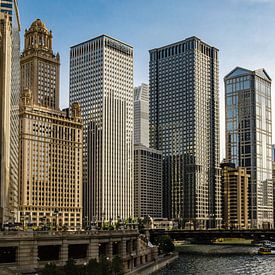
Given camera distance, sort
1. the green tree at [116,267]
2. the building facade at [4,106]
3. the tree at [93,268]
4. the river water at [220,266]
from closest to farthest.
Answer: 1. the tree at [93,268]
2. the green tree at [116,267]
3. the river water at [220,266]
4. the building facade at [4,106]

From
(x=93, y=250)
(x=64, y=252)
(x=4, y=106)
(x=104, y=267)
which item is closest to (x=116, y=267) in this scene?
(x=104, y=267)

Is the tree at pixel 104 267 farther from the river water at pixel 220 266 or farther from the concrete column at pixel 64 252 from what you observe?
the river water at pixel 220 266

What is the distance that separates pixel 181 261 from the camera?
172 meters

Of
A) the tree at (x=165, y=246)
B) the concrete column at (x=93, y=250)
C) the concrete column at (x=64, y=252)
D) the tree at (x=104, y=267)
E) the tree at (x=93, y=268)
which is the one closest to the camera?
the tree at (x=93, y=268)

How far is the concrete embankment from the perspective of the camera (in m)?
122

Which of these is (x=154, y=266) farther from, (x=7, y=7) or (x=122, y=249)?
(x=7, y=7)

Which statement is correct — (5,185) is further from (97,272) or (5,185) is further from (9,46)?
(97,272)

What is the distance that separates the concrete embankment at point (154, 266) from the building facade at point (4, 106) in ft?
154

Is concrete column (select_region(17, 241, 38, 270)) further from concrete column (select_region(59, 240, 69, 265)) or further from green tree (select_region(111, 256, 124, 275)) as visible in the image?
green tree (select_region(111, 256, 124, 275))

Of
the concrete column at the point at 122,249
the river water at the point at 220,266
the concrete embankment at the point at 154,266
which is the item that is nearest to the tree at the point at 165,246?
the concrete embankment at the point at 154,266

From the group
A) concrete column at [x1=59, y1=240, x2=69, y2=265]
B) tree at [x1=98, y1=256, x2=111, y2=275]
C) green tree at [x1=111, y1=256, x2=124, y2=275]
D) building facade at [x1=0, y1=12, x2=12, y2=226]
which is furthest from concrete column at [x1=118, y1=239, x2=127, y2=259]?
building facade at [x1=0, y1=12, x2=12, y2=226]

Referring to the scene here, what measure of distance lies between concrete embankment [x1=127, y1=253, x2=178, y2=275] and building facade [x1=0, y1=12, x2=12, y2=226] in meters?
47.0

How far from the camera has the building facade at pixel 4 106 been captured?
168 meters

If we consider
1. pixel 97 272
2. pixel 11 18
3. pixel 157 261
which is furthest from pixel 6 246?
pixel 11 18
